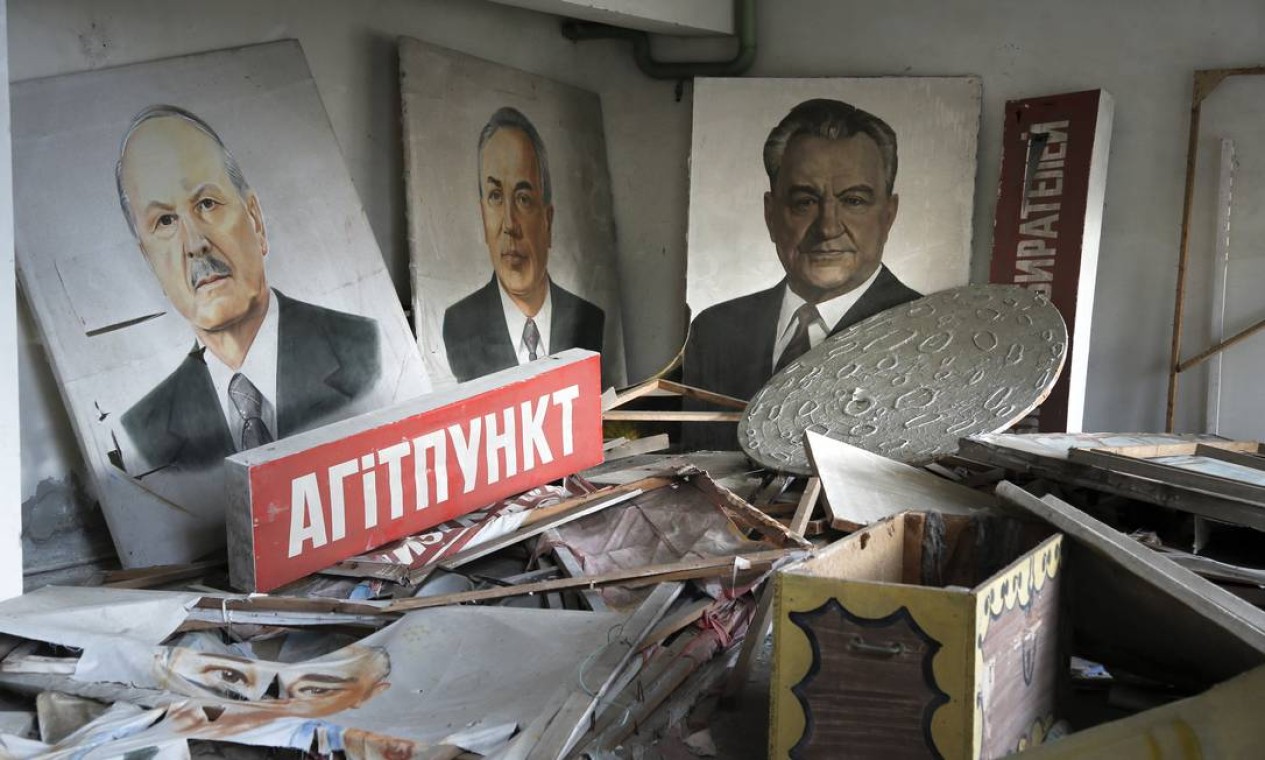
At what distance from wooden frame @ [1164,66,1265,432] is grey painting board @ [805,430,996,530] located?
4.58 ft

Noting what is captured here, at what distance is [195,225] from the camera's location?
355 centimetres

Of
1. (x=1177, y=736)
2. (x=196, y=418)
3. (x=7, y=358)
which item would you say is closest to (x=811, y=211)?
(x=196, y=418)

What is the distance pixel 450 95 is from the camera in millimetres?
4543

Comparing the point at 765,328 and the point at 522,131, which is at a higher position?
the point at 522,131

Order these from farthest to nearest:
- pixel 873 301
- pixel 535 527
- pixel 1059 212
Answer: pixel 873 301 → pixel 1059 212 → pixel 535 527

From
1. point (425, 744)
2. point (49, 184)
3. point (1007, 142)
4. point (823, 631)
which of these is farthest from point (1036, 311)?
point (49, 184)

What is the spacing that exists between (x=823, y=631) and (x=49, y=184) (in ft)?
8.12

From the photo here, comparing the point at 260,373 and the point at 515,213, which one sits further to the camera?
the point at 515,213

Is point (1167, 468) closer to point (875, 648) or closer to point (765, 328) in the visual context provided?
point (875, 648)

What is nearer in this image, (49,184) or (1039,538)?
(1039,538)

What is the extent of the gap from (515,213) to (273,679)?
9.02 ft

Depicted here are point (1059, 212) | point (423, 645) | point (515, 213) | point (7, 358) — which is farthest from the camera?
point (515, 213)

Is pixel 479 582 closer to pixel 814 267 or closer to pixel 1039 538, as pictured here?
pixel 1039 538

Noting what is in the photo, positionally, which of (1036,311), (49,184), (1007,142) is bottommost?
(1036,311)
